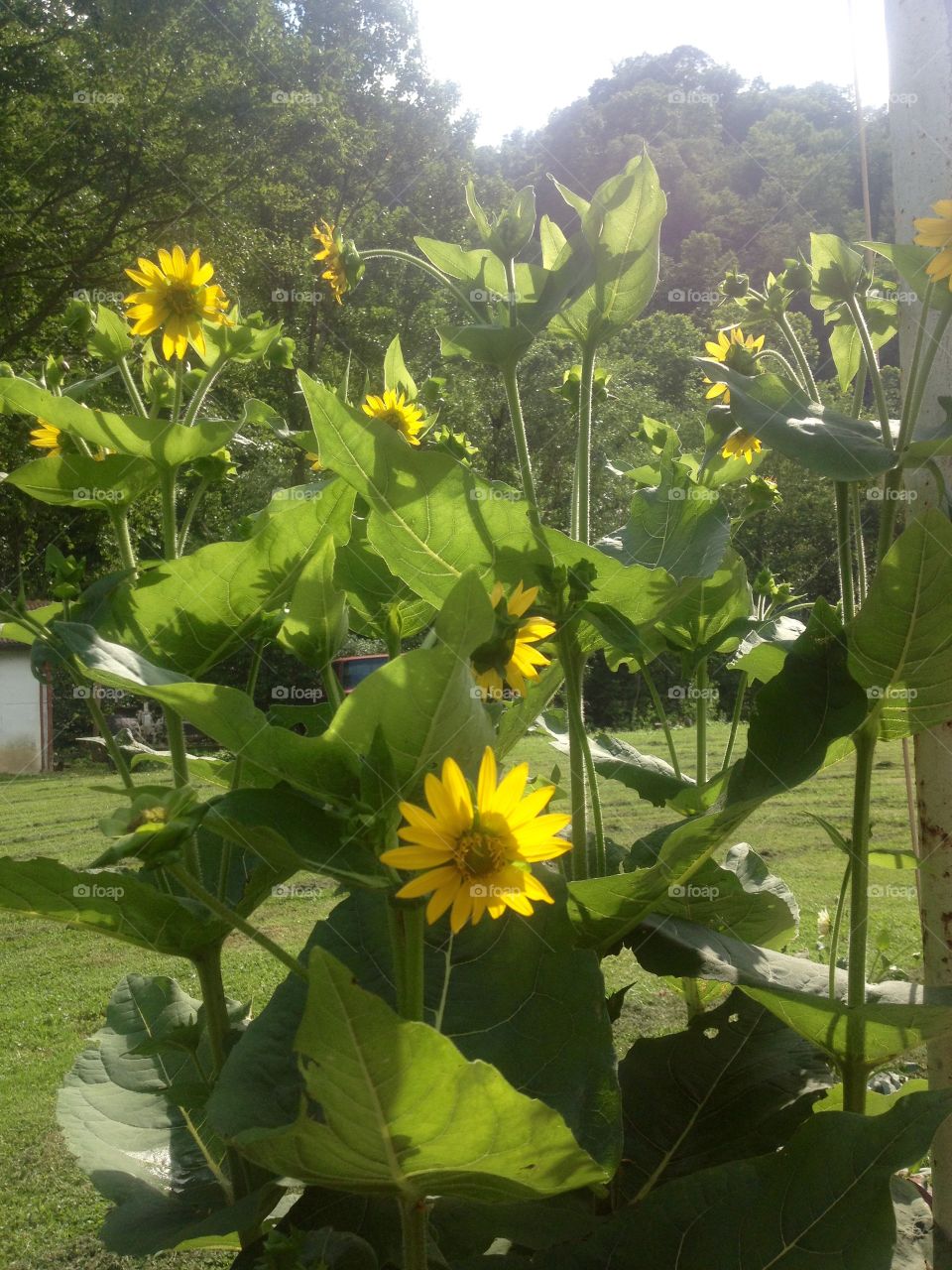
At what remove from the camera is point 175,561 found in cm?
38

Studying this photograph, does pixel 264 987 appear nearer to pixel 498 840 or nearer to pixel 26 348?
pixel 498 840

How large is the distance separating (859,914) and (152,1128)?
0.34 meters

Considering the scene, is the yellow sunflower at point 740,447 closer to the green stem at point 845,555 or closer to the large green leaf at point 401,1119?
the green stem at point 845,555

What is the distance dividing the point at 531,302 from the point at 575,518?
0.30ft

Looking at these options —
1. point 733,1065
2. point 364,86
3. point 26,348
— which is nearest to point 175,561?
point 733,1065

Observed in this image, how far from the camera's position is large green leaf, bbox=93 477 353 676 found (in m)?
0.38

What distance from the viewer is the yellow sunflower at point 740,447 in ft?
1.87

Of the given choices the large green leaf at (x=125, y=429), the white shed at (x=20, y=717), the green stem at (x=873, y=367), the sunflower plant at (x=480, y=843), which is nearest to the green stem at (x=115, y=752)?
the sunflower plant at (x=480, y=843)

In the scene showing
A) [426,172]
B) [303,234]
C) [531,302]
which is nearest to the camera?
[531,302]

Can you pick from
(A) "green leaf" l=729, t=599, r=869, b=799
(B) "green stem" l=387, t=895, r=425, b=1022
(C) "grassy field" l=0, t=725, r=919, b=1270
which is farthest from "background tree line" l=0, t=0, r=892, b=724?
(B) "green stem" l=387, t=895, r=425, b=1022

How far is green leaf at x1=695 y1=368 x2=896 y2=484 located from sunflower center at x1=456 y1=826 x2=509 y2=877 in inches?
7.5

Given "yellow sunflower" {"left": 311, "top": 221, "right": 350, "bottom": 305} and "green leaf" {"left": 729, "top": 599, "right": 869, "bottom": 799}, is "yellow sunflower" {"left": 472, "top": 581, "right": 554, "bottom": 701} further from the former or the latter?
"yellow sunflower" {"left": 311, "top": 221, "right": 350, "bottom": 305}

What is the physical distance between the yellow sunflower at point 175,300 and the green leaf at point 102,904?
288 millimetres

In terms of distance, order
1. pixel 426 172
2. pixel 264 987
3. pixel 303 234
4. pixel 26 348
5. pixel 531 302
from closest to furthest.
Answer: pixel 531 302, pixel 264 987, pixel 26 348, pixel 303 234, pixel 426 172
